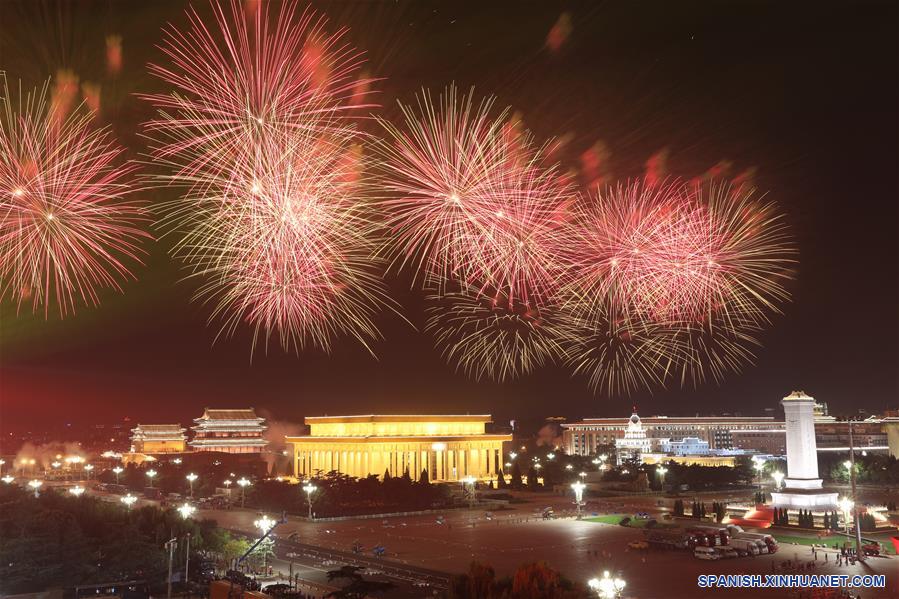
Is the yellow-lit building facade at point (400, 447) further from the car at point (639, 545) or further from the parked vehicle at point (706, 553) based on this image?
the parked vehicle at point (706, 553)

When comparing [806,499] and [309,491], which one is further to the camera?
[309,491]

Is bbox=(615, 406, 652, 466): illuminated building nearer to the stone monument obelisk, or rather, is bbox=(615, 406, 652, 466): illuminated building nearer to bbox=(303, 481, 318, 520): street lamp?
the stone monument obelisk

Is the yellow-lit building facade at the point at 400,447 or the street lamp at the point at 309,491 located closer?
the street lamp at the point at 309,491

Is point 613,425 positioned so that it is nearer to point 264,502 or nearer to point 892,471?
point 892,471

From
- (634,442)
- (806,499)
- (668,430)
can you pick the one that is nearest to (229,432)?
(634,442)

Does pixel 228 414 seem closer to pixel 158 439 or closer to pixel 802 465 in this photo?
pixel 158 439

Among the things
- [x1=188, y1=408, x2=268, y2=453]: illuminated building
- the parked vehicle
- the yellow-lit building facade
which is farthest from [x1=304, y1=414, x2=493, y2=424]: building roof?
the parked vehicle

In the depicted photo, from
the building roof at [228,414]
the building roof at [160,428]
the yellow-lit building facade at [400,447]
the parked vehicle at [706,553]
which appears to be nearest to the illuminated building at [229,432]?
the building roof at [228,414]

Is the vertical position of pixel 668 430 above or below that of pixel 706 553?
above

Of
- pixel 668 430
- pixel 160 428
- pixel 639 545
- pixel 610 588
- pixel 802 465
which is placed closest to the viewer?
pixel 610 588
